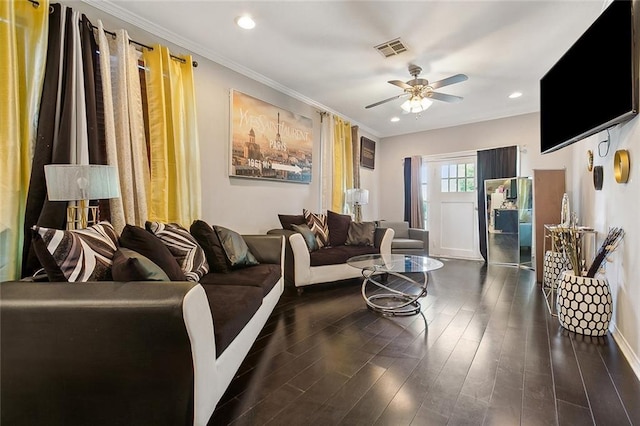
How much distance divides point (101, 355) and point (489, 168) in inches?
225

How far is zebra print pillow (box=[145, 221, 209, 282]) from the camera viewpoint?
6.86ft

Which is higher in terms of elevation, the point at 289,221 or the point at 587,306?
the point at 289,221

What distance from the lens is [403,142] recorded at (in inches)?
241

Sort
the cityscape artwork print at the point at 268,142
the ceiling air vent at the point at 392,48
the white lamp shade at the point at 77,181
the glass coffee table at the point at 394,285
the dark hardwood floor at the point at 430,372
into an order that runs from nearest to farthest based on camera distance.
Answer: the dark hardwood floor at the point at 430,372 → the white lamp shade at the point at 77,181 → the glass coffee table at the point at 394,285 → the ceiling air vent at the point at 392,48 → the cityscape artwork print at the point at 268,142

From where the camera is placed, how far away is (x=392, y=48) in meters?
2.82

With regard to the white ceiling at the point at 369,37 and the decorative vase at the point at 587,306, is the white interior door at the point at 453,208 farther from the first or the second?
the decorative vase at the point at 587,306

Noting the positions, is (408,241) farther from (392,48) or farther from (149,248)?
(149,248)

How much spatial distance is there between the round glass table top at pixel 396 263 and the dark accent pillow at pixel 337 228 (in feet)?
2.61

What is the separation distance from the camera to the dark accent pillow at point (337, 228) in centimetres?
396

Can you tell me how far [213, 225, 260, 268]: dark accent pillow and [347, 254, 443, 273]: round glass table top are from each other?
1046mm

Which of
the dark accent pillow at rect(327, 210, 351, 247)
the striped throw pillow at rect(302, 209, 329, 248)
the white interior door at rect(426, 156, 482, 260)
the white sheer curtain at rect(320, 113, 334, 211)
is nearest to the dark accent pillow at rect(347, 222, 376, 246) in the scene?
the dark accent pillow at rect(327, 210, 351, 247)

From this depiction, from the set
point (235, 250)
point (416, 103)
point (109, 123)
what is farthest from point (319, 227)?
point (109, 123)

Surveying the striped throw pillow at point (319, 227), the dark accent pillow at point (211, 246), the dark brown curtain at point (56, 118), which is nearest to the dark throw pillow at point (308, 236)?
the striped throw pillow at point (319, 227)

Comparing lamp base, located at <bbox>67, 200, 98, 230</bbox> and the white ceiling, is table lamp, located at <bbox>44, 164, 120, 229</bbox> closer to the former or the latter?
lamp base, located at <bbox>67, 200, 98, 230</bbox>
